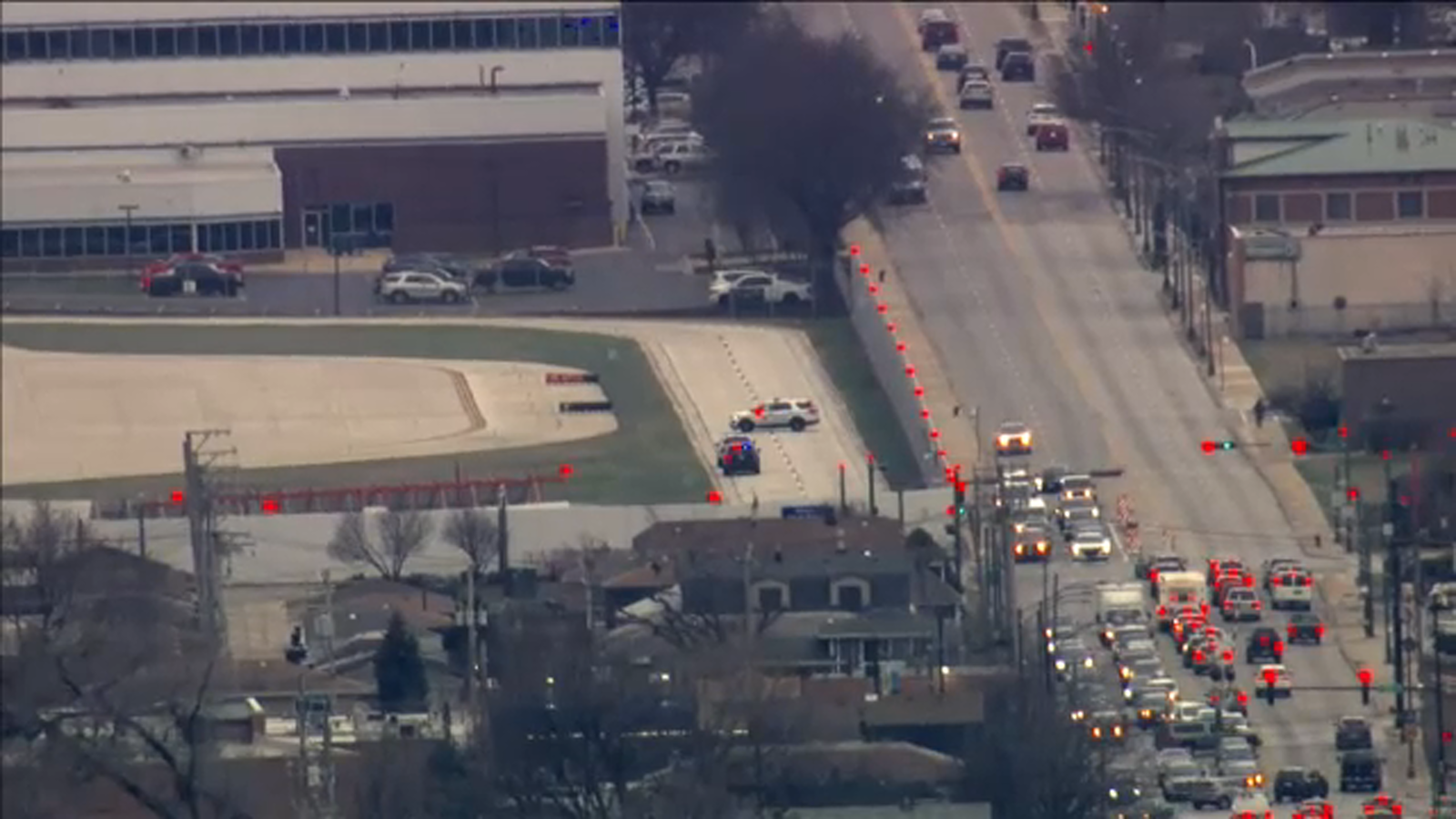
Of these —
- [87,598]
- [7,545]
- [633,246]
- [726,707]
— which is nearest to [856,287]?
[633,246]

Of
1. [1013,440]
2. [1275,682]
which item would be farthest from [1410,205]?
[1013,440]

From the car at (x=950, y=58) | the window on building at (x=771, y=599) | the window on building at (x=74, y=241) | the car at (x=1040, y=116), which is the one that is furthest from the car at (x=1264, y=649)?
the car at (x=950, y=58)

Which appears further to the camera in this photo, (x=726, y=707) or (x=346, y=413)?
(x=346, y=413)

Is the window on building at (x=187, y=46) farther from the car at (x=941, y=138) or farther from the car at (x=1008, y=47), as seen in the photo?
the car at (x=1008, y=47)

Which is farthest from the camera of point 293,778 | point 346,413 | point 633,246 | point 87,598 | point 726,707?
point 633,246

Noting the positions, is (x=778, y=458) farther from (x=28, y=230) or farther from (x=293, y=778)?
(x=293, y=778)

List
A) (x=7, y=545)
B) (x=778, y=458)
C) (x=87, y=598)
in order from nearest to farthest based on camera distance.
→ (x=87, y=598) < (x=7, y=545) < (x=778, y=458)

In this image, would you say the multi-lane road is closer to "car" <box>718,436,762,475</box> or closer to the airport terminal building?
"car" <box>718,436,762,475</box>
